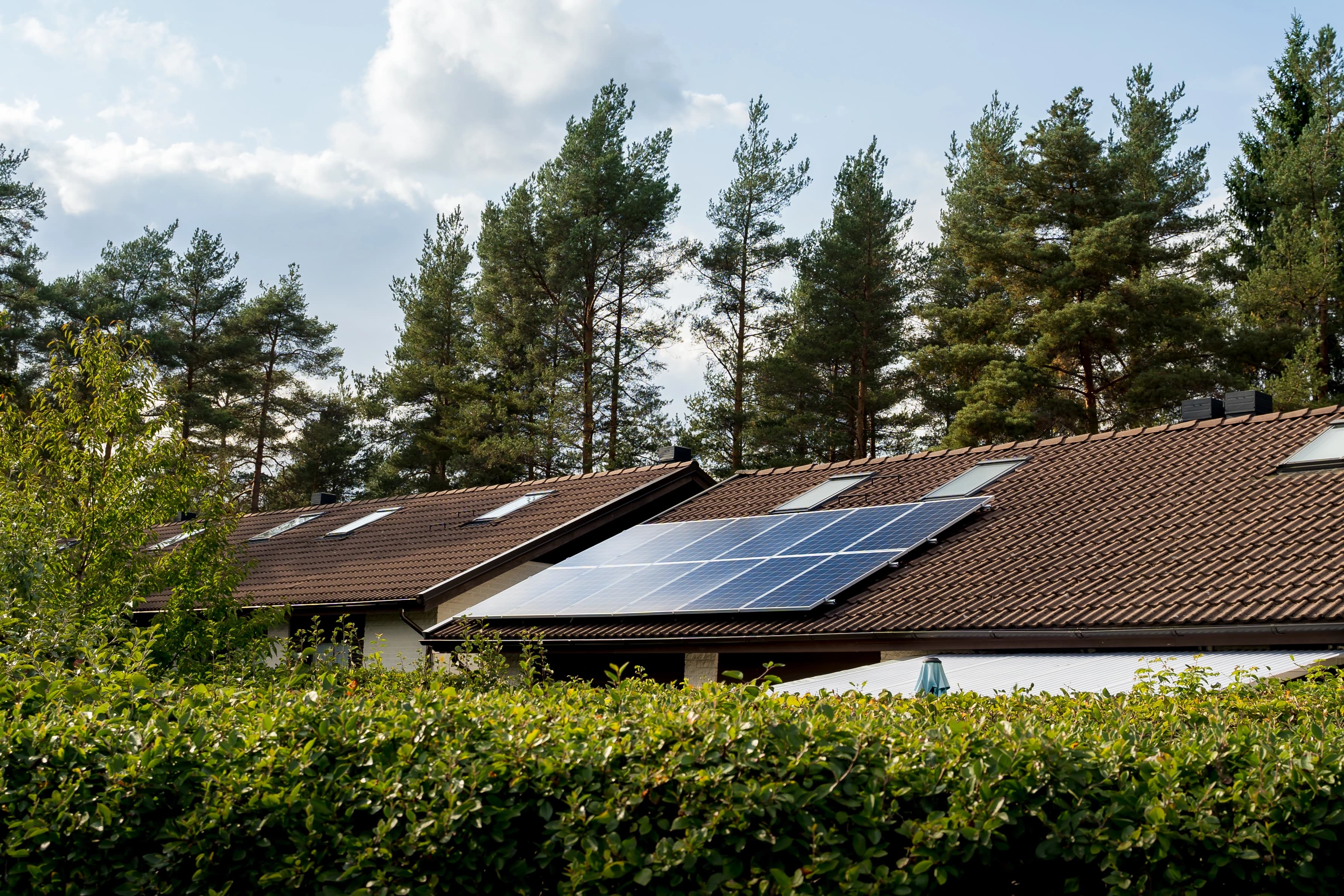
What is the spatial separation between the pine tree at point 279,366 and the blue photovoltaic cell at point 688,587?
3192 centimetres

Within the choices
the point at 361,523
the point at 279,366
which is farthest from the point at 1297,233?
the point at 279,366

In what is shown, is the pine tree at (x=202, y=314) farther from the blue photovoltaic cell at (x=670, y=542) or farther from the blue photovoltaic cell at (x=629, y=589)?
the blue photovoltaic cell at (x=629, y=589)

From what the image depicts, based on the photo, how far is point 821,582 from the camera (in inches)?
512

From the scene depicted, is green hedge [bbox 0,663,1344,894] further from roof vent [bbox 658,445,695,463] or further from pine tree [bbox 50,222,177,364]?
pine tree [bbox 50,222,177,364]

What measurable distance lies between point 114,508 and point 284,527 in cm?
1579

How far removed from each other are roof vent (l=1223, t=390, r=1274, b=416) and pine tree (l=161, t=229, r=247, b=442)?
3239 cm

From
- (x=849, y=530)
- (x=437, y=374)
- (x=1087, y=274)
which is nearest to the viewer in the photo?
(x=849, y=530)

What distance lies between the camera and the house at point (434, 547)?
59.5 feet

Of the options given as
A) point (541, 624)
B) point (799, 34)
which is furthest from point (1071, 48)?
point (541, 624)

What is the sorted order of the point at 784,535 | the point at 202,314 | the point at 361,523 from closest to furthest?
the point at 784,535 < the point at 361,523 < the point at 202,314

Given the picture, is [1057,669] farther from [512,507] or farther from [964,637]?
[512,507]

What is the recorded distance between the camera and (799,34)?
10758mm

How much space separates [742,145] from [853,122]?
11.2ft

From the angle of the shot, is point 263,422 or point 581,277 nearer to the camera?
point 581,277
